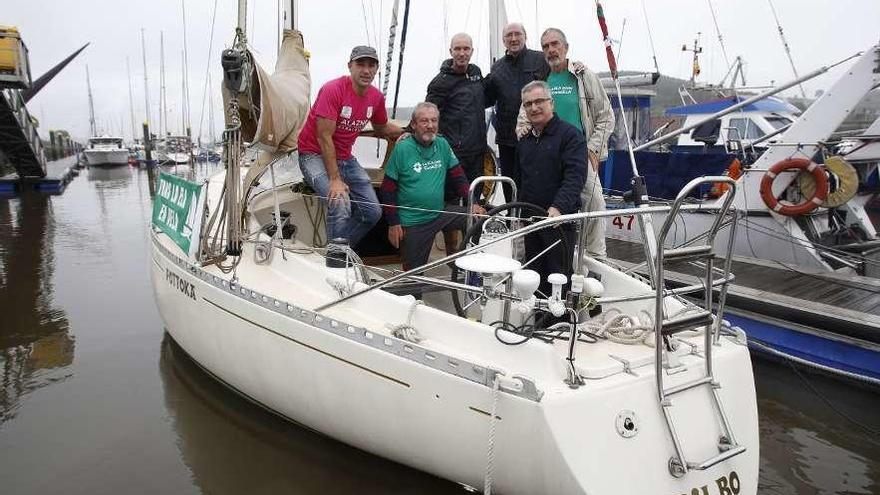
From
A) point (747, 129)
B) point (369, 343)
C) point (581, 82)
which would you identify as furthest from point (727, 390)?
point (747, 129)

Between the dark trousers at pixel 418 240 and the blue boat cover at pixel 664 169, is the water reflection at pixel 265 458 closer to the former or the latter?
the dark trousers at pixel 418 240

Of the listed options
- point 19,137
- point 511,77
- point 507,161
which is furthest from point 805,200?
point 19,137

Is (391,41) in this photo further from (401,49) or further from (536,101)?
(536,101)

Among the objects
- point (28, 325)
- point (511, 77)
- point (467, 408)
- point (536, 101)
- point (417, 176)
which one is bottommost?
point (28, 325)

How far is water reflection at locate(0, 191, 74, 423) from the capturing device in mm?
4699

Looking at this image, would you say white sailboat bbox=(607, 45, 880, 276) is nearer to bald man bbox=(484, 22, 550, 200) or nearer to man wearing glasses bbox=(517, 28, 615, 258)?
man wearing glasses bbox=(517, 28, 615, 258)

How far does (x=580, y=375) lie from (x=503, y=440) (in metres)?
0.43

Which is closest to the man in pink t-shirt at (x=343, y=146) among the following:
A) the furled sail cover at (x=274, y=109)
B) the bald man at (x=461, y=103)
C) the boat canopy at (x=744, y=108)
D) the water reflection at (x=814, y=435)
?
the furled sail cover at (x=274, y=109)

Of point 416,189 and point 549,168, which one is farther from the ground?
point 549,168

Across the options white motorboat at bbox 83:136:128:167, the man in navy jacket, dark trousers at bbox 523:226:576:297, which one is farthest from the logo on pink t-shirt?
white motorboat at bbox 83:136:128:167

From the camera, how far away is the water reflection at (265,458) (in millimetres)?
3393

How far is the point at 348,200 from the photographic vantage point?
13.3 ft

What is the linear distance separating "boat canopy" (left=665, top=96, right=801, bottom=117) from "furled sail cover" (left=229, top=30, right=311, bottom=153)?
1132 centimetres

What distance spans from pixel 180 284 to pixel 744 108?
12.9 metres
